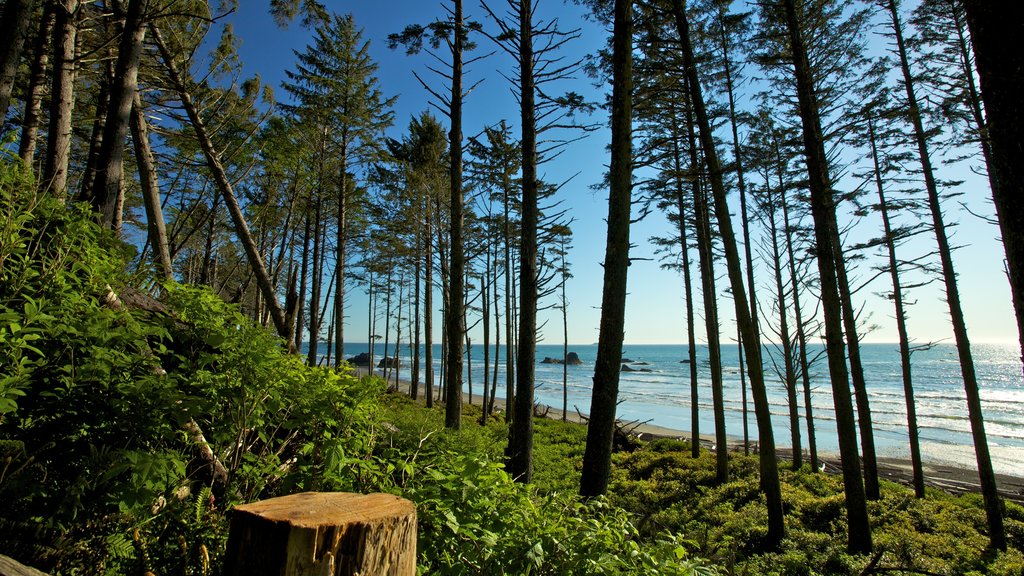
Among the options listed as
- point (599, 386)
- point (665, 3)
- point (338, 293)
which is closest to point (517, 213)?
point (338, 293)

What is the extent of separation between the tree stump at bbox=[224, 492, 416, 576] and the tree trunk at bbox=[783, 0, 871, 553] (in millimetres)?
7831

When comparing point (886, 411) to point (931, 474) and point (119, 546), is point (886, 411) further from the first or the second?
point (119, 546)

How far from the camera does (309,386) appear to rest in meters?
2.51

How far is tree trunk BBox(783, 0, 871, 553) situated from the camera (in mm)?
6801

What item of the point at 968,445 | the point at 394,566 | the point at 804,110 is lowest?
the point at 968,445

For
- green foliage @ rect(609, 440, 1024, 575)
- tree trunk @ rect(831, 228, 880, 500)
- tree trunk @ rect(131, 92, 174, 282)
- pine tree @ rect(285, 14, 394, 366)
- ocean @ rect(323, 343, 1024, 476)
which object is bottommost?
ocean @ rect(323, 343, 1024, 476)

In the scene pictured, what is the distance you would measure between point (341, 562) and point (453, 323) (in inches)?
222

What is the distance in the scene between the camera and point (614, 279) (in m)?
4.87

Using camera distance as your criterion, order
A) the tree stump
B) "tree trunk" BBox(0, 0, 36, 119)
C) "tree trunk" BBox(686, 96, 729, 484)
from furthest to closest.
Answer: "tree trunk" BBox(686, 96, 729, 484)
"tree trunk" BBox(0, 0, 36, 119)
the tree stump

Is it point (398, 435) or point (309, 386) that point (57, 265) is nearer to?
point (309, 386)

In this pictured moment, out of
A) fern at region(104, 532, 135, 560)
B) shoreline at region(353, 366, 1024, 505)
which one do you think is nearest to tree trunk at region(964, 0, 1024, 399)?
fern at region(104, 532, 135, 560)

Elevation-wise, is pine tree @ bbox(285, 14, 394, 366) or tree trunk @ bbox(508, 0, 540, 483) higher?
pine tree @ bbox(285, 14, 394, 366)

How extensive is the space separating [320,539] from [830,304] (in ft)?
26.7

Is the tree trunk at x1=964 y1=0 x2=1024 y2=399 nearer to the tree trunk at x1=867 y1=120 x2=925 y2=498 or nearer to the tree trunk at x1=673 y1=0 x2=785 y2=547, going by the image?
the tree trunk at x1=673 y1=0 x2=785 y2=547
